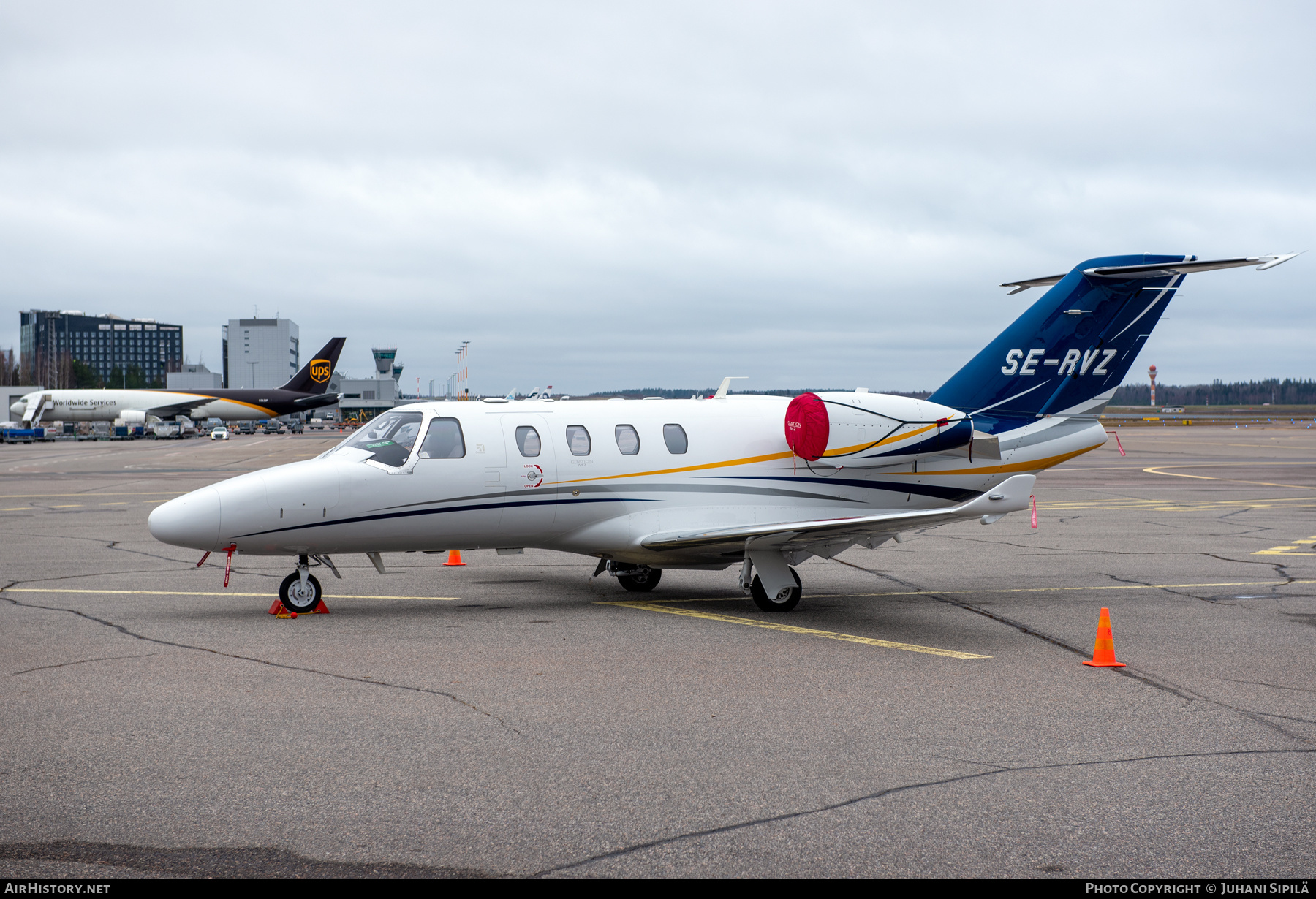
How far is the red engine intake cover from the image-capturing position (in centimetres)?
1273

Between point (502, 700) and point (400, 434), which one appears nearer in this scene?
point (502, 700)

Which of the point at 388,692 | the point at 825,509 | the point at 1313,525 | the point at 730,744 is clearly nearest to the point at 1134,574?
the point at 825,509

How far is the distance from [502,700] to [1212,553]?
45.2 feet

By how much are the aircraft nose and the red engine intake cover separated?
6.79 m

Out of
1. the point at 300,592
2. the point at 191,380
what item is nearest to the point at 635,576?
the point at 300,592

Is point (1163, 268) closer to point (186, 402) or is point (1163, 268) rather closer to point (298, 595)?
point (298, 595)

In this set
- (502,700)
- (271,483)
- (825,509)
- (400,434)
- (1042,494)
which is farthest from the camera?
(1042,494)

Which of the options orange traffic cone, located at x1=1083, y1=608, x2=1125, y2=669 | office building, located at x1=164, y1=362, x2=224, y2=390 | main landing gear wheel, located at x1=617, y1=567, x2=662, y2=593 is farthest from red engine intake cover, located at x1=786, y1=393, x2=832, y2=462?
office building, located at x1=164, y1=362, x2=224, y2=390

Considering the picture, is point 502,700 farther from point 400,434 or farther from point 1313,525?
point 1313,525

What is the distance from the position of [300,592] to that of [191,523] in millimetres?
1436

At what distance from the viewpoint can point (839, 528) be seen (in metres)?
10.9

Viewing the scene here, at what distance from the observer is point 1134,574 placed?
14883 mm

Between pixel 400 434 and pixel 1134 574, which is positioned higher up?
pixel 400 434

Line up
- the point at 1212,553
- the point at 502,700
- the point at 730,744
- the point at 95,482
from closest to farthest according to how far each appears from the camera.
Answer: the point at 730,744 < the point at 502,700 < the point at 1212,553 < the point at 95,482
